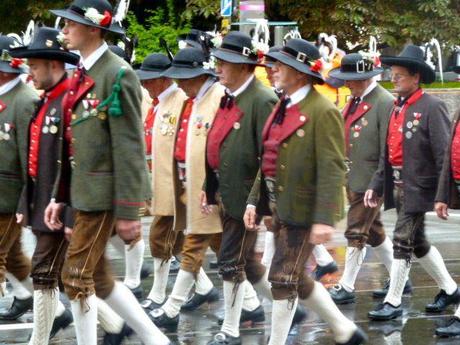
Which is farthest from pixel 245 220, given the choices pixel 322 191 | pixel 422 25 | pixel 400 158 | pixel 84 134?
pixel 422 25

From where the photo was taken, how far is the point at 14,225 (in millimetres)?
9023

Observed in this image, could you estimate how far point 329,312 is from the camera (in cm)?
823

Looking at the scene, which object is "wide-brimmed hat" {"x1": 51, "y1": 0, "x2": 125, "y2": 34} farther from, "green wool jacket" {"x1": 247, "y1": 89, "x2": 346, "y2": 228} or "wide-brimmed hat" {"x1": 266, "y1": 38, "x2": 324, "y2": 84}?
"green wool jacket" {"x1": 247, "y1": 89, "x2": 346, "y2": 228}

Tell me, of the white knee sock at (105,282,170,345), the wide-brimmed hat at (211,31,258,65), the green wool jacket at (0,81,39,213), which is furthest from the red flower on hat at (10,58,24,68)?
the white knee sock at (105,282,170,345)

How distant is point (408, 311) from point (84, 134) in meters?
3.72

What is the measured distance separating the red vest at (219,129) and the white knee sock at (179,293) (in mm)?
888

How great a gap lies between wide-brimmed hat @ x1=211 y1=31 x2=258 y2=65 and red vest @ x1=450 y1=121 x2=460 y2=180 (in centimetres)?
148

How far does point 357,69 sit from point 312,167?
317 centimetres

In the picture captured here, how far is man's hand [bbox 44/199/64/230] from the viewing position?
7699 millimetres

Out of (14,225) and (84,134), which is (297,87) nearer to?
(84,134)

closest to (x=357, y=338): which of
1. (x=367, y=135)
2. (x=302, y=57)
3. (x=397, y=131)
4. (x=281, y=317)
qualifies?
(x=281, y=317)

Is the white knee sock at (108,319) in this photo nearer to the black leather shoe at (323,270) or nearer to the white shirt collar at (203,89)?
the white shirt collar at (203,89)

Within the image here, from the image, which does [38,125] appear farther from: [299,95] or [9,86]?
[299,95]

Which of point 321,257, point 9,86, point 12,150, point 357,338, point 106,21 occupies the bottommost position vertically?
point 321,257
